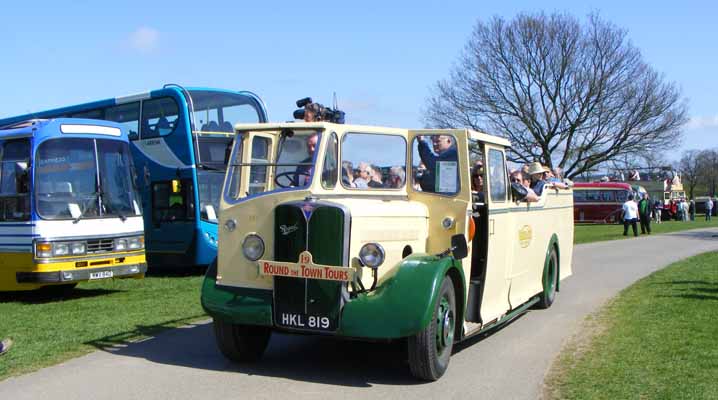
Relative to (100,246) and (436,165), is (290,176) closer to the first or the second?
(436,165)

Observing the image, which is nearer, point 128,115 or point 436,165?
point 436,165

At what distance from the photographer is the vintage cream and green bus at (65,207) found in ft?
43.5

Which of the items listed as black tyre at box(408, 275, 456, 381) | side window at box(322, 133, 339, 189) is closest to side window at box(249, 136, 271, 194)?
side window at box(322, 133, 339, 189)

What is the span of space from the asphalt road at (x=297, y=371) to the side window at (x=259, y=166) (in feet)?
5.87

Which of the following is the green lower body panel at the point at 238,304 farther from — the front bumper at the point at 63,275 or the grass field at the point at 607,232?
the grass field at the point at 607,232

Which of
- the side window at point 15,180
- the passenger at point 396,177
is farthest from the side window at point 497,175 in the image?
the side window at point 15,180

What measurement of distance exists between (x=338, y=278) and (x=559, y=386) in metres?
2.15

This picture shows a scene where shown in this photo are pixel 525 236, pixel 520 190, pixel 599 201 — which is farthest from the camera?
A: pixel 599 201

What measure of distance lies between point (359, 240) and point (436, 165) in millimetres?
1449

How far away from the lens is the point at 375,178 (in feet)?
26.9

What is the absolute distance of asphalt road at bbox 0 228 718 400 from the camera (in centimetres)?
675

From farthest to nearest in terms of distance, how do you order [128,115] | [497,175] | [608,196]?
1. [608,196]
2. [128,115]
3. [497,175]

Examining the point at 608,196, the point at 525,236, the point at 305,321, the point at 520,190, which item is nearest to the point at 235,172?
the point at 305,321

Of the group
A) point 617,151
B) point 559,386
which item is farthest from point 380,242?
point 617,151
